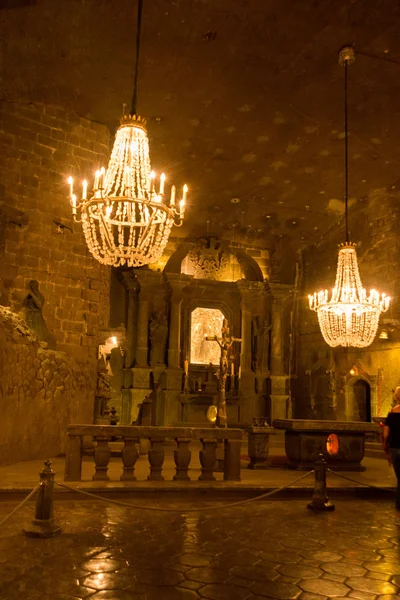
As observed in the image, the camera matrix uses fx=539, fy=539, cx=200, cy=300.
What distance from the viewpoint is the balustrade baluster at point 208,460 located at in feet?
21.5

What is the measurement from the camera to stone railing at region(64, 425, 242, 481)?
20.2 ft

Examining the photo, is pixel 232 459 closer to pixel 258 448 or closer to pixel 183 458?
pixel 183 458

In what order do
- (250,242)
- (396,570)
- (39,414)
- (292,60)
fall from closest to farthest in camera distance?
(396,570) → (39,414) → (292,60) → (250,242)

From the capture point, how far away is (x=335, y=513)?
561 cm

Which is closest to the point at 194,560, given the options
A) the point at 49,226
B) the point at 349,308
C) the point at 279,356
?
the point at 349,308

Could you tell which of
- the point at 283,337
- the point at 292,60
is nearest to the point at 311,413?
the point at 283,337

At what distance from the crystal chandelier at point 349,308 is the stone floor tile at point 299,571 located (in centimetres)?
515

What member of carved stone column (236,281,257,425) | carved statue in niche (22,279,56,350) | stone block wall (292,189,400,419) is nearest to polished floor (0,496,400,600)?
carved statue in niche (22,279,56,350)

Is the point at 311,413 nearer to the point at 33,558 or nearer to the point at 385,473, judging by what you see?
the point at 385,473

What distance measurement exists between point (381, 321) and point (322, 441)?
4.60 m

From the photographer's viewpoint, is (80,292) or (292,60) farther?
(80,292)

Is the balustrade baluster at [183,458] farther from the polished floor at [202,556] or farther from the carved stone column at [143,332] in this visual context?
the carved stone column at [143,332]

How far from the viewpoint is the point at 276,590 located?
3248mm

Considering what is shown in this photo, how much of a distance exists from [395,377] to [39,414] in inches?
324
